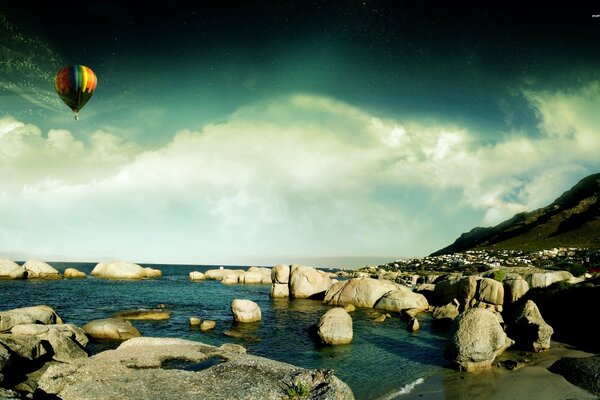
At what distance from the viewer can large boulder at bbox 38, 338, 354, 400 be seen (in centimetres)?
1246

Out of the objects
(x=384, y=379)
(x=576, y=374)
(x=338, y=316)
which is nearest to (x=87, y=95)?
(x=338, y=316)

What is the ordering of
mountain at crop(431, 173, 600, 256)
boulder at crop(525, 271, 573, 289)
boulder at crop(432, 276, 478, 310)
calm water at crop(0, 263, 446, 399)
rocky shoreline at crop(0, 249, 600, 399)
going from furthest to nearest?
mountain at crop(431, 173, 600, 256)
boulder at crop(432, 276, 478, 310)
boulder at crop(525, 271, 573, 289)
calm water at crop(0, 263, 446, 399)
rocky shoreline at crop(0, 249, 600, 399)

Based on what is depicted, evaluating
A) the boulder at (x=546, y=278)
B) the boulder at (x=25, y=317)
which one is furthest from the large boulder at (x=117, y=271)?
the boulder at (x=546, y=278)

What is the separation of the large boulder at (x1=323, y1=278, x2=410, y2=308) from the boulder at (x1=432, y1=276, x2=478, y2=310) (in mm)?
3330

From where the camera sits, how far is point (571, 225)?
15462 centimetres

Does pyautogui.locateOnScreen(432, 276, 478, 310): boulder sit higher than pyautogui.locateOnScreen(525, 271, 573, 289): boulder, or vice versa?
pyautogui.locateOnScreen(525, 271, 573, 289): boulder

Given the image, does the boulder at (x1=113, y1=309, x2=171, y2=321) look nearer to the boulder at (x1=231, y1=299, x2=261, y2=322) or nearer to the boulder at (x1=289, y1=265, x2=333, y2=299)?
the boulder at (x1=231, y1=299, x2=261, y2=322)

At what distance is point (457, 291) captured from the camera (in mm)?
37562

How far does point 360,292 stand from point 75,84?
112ft

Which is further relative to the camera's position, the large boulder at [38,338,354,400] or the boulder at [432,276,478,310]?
the boulder at [432,276,478,310]

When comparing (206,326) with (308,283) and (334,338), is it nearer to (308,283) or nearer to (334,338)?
(334,338)

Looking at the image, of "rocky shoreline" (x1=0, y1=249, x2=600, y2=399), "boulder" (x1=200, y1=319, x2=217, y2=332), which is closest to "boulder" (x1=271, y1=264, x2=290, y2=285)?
"rocky shoreline" (x1=0, y1=249, x2=600, y2=399)

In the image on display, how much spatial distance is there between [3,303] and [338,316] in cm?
3932

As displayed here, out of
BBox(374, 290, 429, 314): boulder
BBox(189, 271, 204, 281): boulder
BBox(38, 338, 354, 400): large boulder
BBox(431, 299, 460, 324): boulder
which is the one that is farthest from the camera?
BBox(189, 271, 204, 281): boulder
